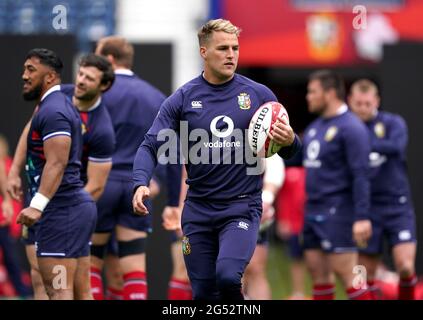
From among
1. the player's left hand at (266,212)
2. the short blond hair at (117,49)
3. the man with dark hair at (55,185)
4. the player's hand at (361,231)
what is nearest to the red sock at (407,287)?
the player's hand at (361,231)

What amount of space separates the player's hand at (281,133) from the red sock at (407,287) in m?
4.31

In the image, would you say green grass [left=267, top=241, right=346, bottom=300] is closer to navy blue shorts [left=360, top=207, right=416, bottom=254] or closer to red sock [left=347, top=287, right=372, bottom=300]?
navy blue shorts [left=360, top=207, right=416, bottom=254]

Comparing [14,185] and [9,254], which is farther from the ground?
[14,185]

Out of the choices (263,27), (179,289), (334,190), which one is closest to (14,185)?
(179,289)

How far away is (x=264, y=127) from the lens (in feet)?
25.7

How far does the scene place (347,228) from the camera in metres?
10.9

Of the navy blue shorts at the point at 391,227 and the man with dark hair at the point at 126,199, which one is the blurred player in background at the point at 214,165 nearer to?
the man with dark hair at the point at 126,199

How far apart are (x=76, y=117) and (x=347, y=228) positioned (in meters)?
3.42

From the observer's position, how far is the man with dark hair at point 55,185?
834cm

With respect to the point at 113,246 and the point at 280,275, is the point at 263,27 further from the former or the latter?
the point at 113,246

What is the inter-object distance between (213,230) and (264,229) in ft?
10.3

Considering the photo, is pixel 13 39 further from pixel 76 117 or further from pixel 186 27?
pixel 186 27

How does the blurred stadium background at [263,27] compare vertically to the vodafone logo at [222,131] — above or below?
above

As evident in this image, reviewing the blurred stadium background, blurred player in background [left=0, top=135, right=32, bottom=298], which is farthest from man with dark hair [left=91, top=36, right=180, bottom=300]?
the blurred stadium background
